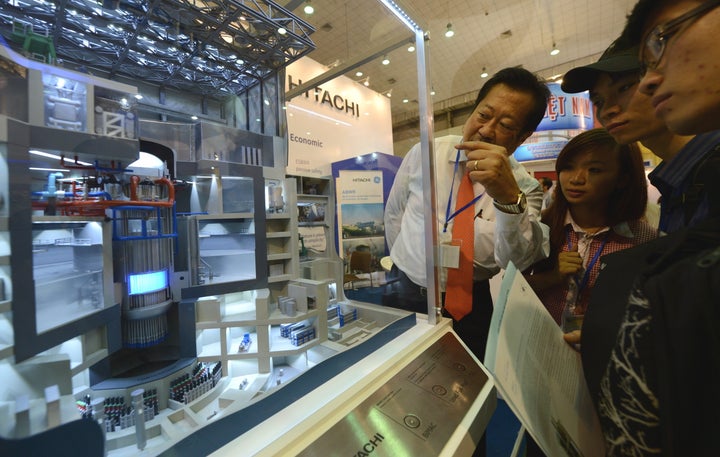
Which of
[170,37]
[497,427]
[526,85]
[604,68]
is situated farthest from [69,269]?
[497,427]

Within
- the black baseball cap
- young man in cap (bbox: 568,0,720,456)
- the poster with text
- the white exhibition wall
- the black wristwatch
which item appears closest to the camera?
young man in cap (bbox: 568,0,720,456)

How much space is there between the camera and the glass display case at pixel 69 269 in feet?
1.29

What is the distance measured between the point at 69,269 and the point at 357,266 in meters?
1.10

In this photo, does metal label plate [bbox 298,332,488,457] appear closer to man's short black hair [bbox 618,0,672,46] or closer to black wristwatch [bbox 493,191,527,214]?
black wristwatch [bbox 493,191,527,214]

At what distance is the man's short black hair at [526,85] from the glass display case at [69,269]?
1.26 metres

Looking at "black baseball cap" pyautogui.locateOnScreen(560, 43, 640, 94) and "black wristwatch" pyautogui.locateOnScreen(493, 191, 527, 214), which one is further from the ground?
"black baseball cap" pyautogui.locateOnScreen(560, 43, 640, 94)

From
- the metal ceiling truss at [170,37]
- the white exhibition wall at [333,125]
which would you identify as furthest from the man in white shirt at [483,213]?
the white exhibition wall at [333,125]

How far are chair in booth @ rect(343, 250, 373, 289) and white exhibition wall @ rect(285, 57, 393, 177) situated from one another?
91 cm

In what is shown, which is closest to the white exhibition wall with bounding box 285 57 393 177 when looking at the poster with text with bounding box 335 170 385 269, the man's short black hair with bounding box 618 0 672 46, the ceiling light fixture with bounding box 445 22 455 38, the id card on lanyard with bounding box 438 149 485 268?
the poster with text with bounding box 335 170 385 269

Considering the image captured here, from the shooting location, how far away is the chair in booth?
1370mm

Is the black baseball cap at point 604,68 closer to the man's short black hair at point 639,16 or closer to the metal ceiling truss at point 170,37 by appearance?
the man's short black hair at point 639,16

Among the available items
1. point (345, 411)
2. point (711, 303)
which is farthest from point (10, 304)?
point (711, 303)

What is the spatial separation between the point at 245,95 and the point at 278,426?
82cm

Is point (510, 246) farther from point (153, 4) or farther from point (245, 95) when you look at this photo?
point (153, 4)
